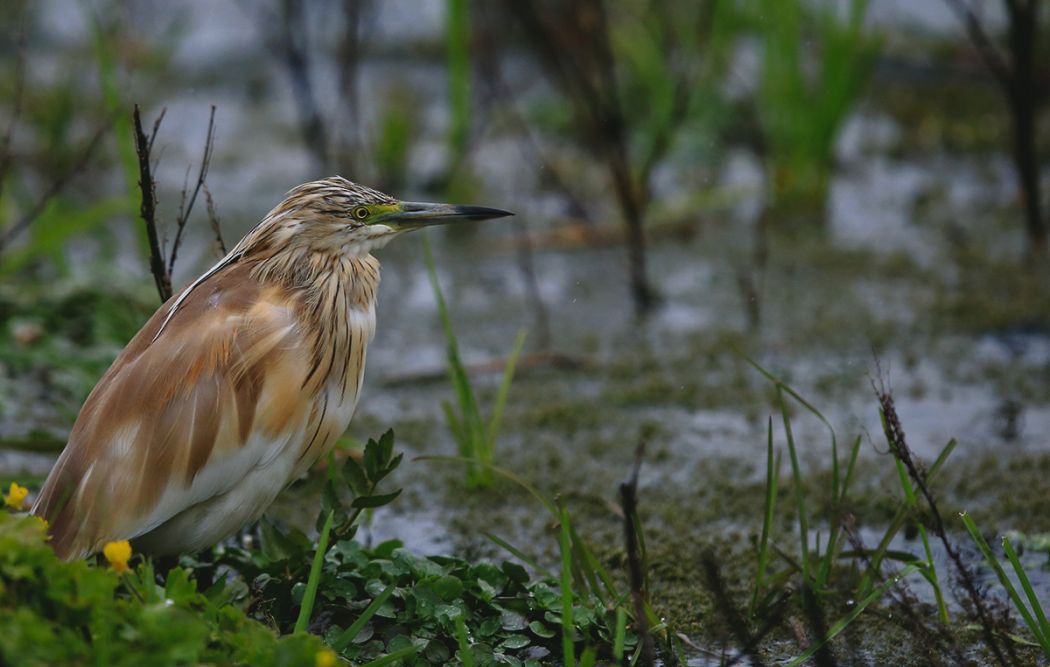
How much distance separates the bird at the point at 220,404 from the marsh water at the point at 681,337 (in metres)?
0.61

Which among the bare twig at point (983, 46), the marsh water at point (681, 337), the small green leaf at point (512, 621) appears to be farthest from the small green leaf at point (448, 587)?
the bare twig at point (983, 46)

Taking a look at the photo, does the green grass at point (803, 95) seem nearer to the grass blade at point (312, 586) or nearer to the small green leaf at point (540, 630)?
the small green leaf at point (540, 630)

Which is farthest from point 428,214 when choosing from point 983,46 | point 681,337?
point 983,46

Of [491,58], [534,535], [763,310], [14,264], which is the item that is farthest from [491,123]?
[534,535]

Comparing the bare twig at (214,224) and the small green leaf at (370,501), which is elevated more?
the bare twig at (214,224)

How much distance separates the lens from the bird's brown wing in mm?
2621

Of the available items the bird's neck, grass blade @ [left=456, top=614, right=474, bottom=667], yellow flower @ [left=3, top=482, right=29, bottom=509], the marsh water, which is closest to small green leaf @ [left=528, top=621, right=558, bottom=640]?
grass blade @ [left=456, top=614, right=474, bottom=667]

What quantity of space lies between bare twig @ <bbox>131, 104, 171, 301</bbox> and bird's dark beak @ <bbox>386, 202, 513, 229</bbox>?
0.50m

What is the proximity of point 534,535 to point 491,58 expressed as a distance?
2896 mm

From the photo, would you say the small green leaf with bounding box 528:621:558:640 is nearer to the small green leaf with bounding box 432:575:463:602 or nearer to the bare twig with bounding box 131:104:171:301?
the small green leaf with bounding box 432:575:463:602

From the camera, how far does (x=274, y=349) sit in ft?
9.05

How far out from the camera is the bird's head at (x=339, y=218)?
2.95 metres

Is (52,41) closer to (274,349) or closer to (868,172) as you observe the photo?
(868,172)

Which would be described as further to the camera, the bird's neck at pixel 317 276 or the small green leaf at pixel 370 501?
the bird's neck at pixel 317 276
